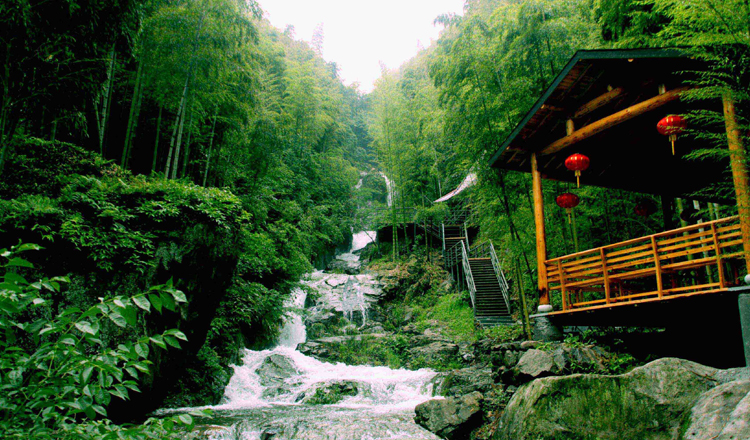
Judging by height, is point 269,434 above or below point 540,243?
below

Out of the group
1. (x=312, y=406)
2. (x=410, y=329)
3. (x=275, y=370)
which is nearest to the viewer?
(x=312, y=406)

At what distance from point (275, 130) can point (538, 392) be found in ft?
29.2

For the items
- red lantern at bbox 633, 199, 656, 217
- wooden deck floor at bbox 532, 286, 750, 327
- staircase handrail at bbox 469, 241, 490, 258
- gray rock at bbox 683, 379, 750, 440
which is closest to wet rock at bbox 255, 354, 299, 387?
wooden deck floor at bbox 532, 286, 750, 327

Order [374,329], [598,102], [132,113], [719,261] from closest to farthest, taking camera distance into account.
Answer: [719,261], [598,102], [132,113], [374,329]

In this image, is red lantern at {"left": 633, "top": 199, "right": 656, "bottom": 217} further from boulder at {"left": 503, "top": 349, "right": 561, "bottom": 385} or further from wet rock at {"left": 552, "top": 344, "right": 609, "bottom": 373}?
boulder at {"left": 503, "top": 349, "right": 561, "bottom": 385}

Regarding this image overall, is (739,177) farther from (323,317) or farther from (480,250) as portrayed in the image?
(480,250)

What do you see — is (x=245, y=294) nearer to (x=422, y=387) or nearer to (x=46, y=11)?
(x=422, y=387)

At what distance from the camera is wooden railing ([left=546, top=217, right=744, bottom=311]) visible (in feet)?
12.8

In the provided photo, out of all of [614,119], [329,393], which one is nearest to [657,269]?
[614,119]

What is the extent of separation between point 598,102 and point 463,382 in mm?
5262

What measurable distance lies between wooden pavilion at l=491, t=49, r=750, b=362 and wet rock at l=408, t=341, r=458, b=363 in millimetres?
3898

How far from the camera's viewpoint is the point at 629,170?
667 centimetres

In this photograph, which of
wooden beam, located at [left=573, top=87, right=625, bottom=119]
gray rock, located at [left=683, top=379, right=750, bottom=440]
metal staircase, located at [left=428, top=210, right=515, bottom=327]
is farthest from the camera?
metal staircase, located at [left=428, top=210, right=515, bottom=327]

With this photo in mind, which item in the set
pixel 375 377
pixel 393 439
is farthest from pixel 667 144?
pixel 375 377
